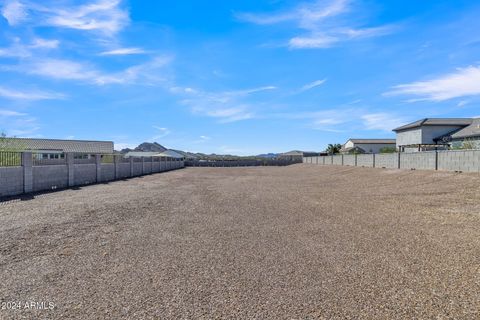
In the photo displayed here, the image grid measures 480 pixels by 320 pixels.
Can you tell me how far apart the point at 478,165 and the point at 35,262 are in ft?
62.2

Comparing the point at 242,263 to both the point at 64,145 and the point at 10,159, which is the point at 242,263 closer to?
the point at 10,159

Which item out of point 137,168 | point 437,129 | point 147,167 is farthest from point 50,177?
point 437,129

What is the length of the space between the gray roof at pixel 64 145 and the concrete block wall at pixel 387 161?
1828 inches

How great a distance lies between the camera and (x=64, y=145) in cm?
5853

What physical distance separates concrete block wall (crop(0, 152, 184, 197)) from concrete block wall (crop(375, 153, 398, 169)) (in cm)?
2242

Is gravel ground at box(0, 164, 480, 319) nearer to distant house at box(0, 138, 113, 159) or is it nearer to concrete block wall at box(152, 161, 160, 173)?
concrete block wall at box(152, 161, 160, 173)

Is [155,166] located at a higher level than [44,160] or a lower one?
lower

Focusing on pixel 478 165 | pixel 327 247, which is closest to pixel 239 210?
pixel 327 247

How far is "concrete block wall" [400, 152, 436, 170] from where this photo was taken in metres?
21.2

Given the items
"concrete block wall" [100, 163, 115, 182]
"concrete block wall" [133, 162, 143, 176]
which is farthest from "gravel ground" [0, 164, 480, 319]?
"concrete block wall" [133, 162, 143, 176]

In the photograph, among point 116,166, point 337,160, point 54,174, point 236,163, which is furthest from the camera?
point 236,163

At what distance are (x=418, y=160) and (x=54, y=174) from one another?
22.6 m

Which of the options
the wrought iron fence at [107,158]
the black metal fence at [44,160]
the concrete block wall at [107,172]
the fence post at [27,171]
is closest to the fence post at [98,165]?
the concrete block wall at [107,172]

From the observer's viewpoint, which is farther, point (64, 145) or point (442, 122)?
point (64, 145)
